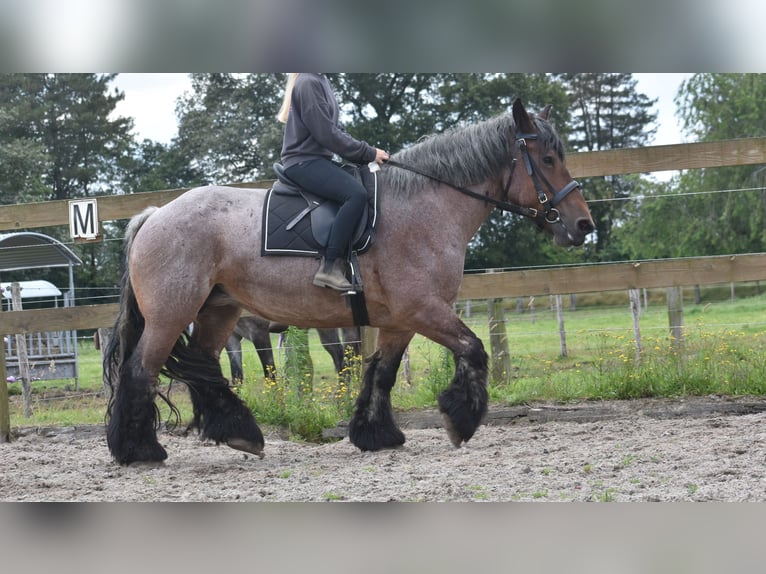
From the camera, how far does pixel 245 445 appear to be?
5.67 metres

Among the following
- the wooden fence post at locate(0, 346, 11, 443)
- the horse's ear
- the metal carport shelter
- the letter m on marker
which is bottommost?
the wooden fence post at locate(0, 346, 11, 443)

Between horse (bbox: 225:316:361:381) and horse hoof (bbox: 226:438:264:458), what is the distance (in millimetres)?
2823

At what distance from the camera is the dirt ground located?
4.14m

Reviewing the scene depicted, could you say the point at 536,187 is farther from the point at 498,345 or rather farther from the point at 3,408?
the point at 3,408

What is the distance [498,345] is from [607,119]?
2351 cm

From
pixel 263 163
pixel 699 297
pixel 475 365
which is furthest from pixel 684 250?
pixel 475 365

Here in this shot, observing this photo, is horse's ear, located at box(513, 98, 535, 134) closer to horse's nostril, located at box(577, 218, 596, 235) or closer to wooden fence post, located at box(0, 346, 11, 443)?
horse's nostril, located at box(577, 218, 596, 235)

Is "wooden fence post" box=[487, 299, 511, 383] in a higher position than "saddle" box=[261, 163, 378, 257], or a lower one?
lower

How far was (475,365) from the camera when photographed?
5281mm

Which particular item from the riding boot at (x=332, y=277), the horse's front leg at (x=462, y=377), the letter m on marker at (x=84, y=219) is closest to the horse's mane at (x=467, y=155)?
the riding boot at (x=332, y=277)

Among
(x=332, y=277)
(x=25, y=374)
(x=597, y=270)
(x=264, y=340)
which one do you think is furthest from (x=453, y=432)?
Result: (x=25, y=374)

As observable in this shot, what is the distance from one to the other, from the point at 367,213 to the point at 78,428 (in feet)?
12.0

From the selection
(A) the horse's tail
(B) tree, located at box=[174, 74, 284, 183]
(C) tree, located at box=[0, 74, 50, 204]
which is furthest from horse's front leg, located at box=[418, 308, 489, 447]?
(C) tree, located at box=[0, 74, 50, 204]
